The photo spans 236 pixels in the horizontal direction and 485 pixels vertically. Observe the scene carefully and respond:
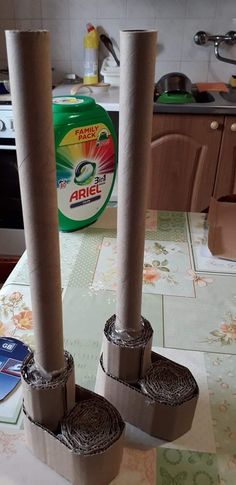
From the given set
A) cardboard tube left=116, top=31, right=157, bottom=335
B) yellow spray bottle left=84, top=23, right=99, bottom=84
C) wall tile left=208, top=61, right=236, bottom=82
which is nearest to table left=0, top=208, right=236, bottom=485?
cardboard tube left=116, top=31, right=157, bottom=335

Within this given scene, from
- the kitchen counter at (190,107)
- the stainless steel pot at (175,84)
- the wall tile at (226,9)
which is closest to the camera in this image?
the kitchen counter at (190,107)

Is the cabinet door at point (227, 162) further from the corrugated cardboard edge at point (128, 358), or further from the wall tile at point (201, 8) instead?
the corrugated cardboard edge at point (128, 358)

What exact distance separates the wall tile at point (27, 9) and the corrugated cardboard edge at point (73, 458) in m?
2.16

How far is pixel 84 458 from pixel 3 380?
0.16 m

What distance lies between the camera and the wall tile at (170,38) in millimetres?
2023

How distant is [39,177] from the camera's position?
12.0 inches

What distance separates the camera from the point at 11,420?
17.5 inches

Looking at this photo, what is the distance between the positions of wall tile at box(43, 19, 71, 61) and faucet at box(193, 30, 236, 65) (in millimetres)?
648

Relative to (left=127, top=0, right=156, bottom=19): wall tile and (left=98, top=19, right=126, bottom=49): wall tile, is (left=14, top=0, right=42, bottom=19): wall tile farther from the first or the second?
(left=127, top=0, right=156, bottom=19): wall tile

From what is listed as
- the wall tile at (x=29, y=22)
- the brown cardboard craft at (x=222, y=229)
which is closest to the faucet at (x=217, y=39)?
the wall tile at (x=29, y=22)

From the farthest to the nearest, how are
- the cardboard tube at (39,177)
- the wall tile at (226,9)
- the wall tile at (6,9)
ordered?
the wall tile at (6,9) < the wall tile at (226,9) < the cardboard tube at (39,177)

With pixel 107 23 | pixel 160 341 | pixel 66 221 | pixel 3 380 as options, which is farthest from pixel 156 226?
pixel 107 23

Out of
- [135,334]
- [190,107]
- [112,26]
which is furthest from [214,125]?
[135,334]

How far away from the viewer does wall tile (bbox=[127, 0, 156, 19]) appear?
1.99m
